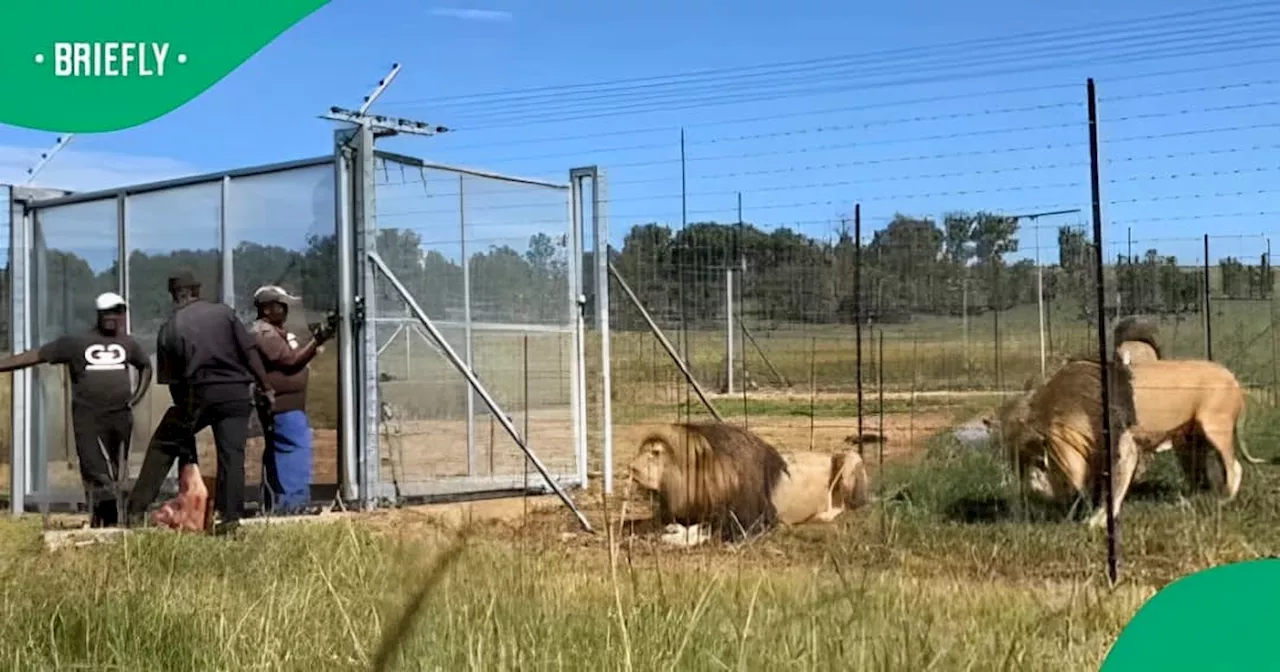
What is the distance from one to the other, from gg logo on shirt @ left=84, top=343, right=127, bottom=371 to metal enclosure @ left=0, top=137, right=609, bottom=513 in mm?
810

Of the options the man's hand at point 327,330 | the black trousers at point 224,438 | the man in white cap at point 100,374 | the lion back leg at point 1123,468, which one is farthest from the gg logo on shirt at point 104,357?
the lion back leg at point 1123,468

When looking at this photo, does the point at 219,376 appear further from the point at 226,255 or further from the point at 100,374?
the point at 226,255

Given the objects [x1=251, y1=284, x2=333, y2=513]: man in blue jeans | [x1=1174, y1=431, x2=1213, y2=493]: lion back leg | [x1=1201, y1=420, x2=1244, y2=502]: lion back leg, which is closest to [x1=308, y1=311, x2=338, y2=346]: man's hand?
[x1=251, y1=284, x2=333, y2=513]: man in blue jeans

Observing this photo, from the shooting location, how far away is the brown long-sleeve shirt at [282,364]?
405 inches

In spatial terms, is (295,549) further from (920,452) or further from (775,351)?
(775,351)

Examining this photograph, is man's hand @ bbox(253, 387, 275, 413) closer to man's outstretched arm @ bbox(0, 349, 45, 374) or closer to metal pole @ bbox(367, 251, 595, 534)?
metal pole @ bbox(367, 251, 595, 534)

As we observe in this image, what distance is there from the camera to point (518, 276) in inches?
471

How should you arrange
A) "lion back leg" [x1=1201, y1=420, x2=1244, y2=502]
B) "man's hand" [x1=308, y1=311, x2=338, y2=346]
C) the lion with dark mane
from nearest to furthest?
the lion with dark mane → "lion back leg" [x1=1201, y1=420, x2=1244, y2=502] → "man's hand" [x1=308, y1=311, x2=338, y2=346]

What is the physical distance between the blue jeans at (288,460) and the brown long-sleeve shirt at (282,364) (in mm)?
94

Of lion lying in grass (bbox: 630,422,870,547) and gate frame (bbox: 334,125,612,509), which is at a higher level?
gate frame (bbox: 334,125,612,509)

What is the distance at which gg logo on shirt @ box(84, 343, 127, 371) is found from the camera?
10.9 m

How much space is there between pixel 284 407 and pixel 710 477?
10.4 ft

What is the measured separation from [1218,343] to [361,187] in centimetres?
582

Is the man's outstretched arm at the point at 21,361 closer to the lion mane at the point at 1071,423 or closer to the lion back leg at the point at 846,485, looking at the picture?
the lion back leg at the point at 846,485
